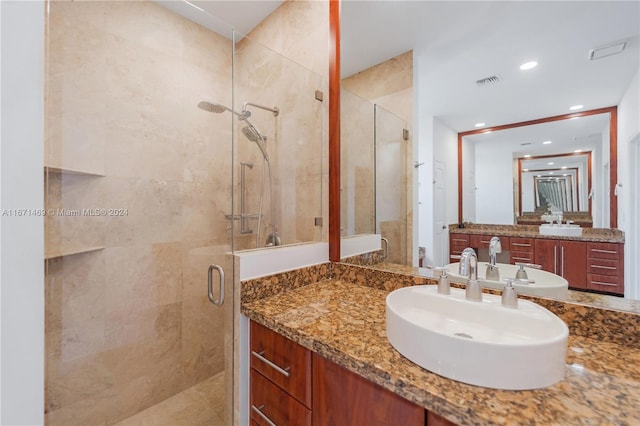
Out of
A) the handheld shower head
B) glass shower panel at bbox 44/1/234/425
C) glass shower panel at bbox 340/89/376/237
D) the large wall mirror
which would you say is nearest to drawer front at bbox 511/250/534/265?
the large wall mirror

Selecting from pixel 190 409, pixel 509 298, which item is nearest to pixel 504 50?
pixel 509 298

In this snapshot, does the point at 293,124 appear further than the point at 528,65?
Yes

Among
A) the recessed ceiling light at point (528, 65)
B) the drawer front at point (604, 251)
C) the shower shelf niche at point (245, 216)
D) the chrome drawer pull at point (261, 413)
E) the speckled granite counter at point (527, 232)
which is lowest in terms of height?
the chrome drawer pull at point (261, 413)

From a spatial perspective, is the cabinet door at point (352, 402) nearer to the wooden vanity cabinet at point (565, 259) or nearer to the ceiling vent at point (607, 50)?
the wooden vanity cabinet at point (565, 259)

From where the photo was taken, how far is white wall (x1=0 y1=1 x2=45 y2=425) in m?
0.84

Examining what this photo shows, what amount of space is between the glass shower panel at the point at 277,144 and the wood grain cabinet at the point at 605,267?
111 cm

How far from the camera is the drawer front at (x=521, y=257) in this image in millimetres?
945

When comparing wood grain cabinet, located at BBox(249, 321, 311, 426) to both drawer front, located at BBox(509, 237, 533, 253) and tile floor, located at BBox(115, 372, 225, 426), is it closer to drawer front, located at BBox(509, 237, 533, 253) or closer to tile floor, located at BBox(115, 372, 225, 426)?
tile floor, located at BBox(115, 372, 225, 426)

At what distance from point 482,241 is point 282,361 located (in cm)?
86

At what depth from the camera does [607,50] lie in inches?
31.6

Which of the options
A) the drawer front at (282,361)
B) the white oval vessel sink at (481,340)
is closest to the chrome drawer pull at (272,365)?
the drawer front at (282,361)

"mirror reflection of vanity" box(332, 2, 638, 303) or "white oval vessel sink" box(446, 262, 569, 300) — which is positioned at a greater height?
"mirror reflection of vanity" box(332, 2, 638, 303)

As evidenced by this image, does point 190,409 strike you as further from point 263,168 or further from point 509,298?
point 509,298

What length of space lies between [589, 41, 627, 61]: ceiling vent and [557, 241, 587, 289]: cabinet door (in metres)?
0.58
